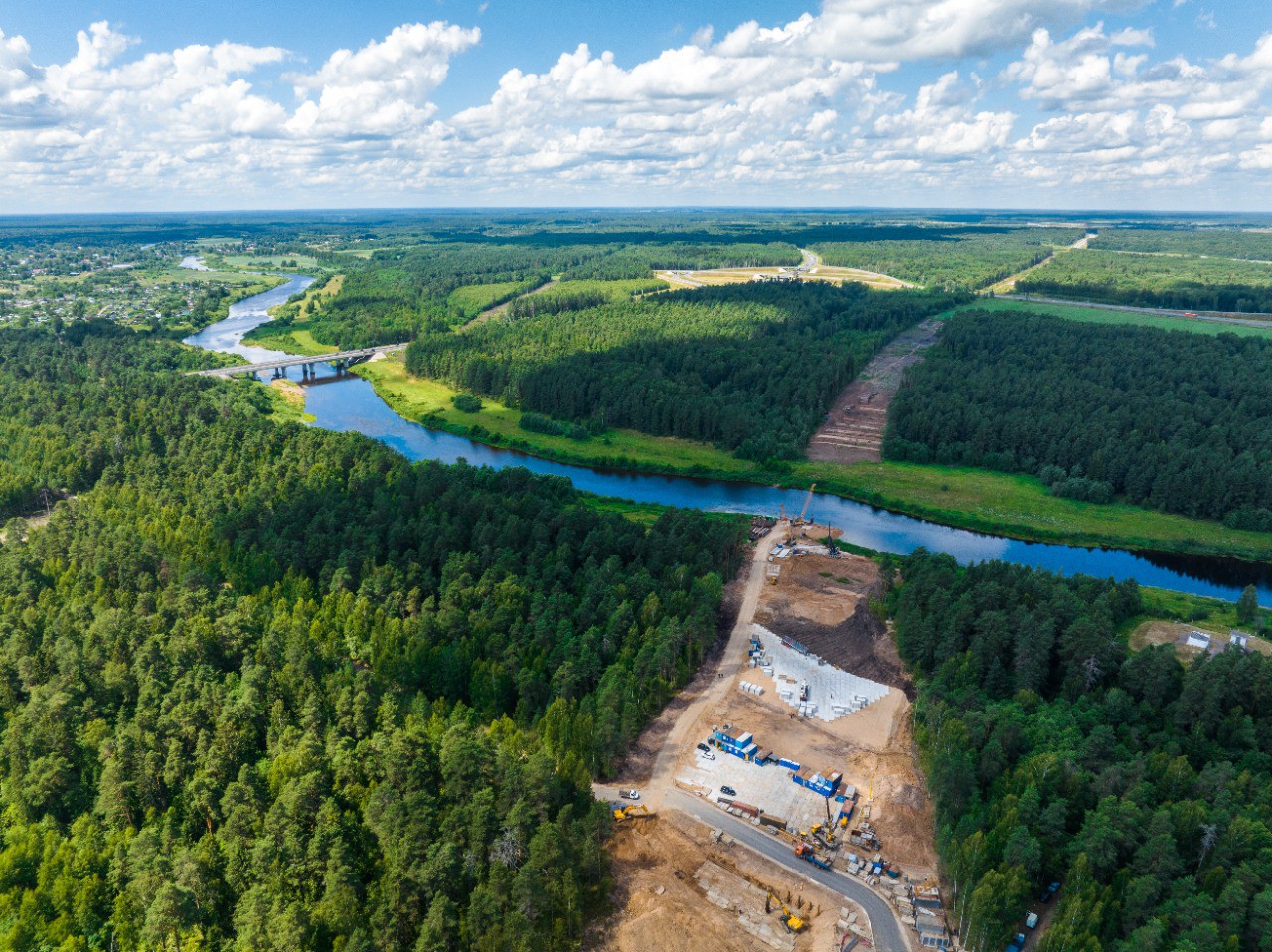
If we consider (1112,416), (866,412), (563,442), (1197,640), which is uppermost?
(1112,416)

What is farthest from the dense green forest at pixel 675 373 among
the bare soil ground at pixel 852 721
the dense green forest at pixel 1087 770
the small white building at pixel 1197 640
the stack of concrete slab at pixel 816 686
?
the small white building at pixel 1197 640

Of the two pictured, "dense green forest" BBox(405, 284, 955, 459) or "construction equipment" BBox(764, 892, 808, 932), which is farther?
"dense green forest" BBox(405, 284, 955, 459)

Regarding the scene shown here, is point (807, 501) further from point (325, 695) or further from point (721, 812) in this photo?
point (325, 695)

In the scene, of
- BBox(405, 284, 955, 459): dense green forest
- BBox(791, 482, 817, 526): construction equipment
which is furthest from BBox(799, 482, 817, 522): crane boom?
BBox(405, 284, 955, 459): dense green forest

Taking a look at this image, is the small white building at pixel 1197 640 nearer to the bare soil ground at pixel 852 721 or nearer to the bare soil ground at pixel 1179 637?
the bare soil ground at pixel 1179 637

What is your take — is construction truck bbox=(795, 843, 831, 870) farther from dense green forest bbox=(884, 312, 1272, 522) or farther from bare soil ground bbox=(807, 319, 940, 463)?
bare soil ground bbox=(807, 319, 940, 463)

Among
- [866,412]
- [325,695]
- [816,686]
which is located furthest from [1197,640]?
[866,412]
